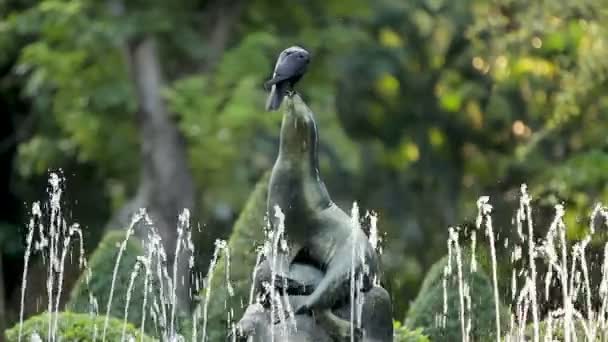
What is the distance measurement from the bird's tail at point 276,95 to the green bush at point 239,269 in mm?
3842

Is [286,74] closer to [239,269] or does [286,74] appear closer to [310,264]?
[310,264]

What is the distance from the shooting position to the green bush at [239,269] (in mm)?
13883

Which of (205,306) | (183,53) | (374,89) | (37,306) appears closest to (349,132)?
(374,89)

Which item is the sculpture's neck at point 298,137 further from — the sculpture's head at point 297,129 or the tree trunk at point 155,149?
the tree trunk at point 155,149

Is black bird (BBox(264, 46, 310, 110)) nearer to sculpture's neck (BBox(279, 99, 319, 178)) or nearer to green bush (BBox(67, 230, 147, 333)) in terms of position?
sculpture's neck (BBox(279, 99, 319, 178))

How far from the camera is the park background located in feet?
77.5

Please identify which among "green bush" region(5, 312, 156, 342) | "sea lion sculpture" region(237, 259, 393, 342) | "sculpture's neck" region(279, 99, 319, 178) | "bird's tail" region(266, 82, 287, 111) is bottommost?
"sea lion sculpture" region(237, 259, 393, 342)

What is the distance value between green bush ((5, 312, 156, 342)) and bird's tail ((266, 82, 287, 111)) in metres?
2.69

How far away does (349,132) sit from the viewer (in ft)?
99.4

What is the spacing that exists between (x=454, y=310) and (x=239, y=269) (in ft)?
5.61

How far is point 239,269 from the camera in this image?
14.2 metres

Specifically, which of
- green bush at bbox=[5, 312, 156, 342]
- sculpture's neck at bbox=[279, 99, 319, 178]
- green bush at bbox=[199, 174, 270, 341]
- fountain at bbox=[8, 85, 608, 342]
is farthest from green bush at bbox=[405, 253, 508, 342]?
sculpture's neck at bbox=[279, 99, 319, 178]

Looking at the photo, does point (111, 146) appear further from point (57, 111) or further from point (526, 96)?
point (526, 96)

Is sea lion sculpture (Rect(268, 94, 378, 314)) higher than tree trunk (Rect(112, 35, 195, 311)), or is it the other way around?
tree trunk (Rect(112, 35, 195, 311))
